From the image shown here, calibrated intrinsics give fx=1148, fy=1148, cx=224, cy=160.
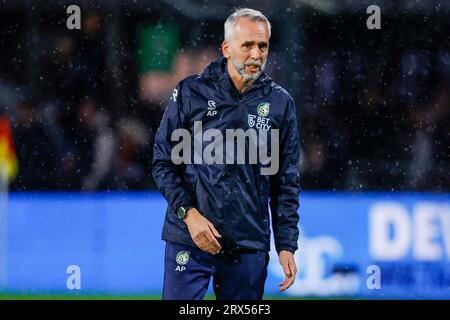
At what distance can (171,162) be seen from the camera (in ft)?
16.0

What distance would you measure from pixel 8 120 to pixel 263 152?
3.49 meters

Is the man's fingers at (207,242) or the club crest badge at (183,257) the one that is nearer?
the man's fingers at (207,242)

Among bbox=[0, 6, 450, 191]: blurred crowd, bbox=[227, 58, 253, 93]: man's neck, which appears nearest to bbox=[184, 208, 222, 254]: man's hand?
bbox=[227, 58, 253, 93]: man's neck

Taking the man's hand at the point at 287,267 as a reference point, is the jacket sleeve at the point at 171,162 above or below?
above

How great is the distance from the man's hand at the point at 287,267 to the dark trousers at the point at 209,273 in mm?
101

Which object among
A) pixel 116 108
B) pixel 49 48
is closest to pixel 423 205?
pixel 116 108

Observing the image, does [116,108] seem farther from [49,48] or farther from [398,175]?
[398,175]

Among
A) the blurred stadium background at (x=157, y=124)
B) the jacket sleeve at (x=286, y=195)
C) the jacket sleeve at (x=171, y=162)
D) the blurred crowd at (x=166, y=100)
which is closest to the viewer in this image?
the jacket sleeve at (x=171, y=162)

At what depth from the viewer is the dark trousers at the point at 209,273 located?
4.83 meters

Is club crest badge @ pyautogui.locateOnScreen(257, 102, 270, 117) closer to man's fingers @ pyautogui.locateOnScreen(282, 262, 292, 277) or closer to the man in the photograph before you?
the man

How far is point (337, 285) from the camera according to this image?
768 centimetres

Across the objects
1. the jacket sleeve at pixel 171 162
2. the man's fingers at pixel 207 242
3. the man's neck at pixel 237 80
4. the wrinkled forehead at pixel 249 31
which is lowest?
the man's fingers at pixel 207 242

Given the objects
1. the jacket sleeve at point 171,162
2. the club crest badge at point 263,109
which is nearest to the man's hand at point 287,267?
the jacket sleeve at point 171,162

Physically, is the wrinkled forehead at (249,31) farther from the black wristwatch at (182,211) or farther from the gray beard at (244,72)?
the black wristwatch at (182,211)
